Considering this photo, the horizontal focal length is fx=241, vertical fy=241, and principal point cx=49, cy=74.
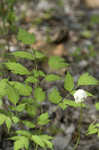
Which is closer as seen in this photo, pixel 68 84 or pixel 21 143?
pixel 21 143

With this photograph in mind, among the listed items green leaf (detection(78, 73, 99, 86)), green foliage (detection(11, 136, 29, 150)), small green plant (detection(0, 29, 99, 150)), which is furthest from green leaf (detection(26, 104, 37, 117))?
green leaf (detection(78, 73, 99, 86))

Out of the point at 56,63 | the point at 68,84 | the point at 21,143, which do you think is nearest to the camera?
the point at 21,143

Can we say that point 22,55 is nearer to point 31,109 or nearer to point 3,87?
point 3,87

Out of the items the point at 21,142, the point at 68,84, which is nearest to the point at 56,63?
Result: the point at 68,84

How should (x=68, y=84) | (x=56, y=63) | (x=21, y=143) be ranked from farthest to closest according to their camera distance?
(x=56, y=63), (x=68, y=84), (x=21, y=143)

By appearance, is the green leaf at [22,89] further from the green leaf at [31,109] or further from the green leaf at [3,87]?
the green leaf at [31,109]

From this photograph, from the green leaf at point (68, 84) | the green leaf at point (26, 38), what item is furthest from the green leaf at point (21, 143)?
the green leaf at point (26, 38)

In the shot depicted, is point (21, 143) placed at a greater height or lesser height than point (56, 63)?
lesser

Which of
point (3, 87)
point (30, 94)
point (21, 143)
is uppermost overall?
point (3, 87)

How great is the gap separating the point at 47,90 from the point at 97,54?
1566mm

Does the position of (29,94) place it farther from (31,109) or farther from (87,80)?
(87,80)

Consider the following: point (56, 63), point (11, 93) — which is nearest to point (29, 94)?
point (11, 93)

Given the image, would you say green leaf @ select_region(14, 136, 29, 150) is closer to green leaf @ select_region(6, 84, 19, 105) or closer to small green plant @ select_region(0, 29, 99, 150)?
small green plant @ select_region(0, 29, 99, 150)

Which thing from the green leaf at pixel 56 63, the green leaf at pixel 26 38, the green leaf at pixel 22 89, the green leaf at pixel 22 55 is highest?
the green leaf at pixel 26 38
